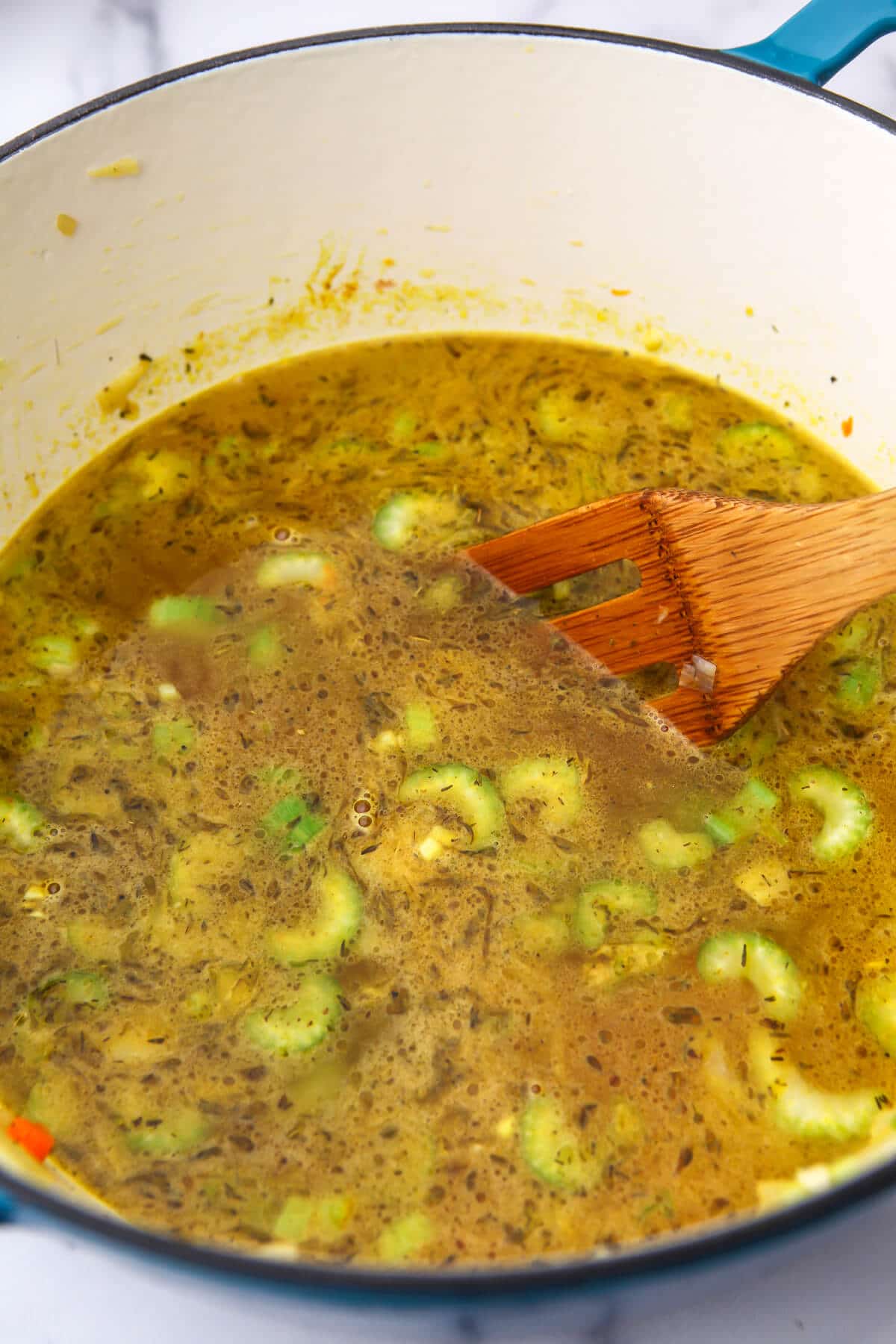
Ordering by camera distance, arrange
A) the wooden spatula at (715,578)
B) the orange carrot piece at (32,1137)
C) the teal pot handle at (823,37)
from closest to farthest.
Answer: the orange carrot piece at (32,1137), the wooden spatula at (715,578), the teal pot handle at (823,37)

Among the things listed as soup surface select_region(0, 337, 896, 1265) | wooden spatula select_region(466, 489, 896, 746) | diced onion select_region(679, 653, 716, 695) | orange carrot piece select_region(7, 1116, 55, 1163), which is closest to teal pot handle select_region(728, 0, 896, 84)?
soup surface select_region(0, 337, 896, 1265)

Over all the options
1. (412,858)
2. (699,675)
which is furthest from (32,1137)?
(699,675)

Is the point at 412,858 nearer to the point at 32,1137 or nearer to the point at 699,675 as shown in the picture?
the point at 699,675

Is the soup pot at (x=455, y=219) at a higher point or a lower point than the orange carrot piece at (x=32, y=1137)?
higher

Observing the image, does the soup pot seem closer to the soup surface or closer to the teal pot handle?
the teal pot handle

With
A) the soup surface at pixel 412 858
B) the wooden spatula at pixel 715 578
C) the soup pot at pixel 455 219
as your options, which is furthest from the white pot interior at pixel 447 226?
the wooden spatula at pixel 715 578

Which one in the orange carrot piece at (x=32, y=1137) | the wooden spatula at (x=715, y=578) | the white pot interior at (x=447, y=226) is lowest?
the orange carrot piece at (x=32, y=1137)

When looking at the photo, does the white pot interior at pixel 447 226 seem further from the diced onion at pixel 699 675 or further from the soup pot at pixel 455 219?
the diced onion at pixel 699 675
